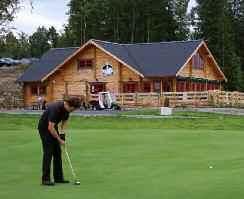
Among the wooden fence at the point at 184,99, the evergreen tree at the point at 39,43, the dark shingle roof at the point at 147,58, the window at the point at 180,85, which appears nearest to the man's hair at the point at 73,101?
the wooden fence at the point at 184,99

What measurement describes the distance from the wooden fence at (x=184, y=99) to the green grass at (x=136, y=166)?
94.2 feet

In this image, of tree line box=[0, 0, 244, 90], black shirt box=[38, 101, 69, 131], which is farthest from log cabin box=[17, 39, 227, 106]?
black shirt box=[38, 101, 69, 131]

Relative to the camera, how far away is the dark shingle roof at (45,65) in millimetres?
65188

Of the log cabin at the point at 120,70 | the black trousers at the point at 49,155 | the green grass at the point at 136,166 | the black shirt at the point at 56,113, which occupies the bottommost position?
the green grass at the point at 136,166

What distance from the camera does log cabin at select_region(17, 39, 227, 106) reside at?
60.1 m

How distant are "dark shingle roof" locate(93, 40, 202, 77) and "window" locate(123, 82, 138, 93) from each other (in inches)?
66.1

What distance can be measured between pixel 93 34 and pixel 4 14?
6425cm

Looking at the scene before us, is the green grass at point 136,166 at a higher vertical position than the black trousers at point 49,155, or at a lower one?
lower

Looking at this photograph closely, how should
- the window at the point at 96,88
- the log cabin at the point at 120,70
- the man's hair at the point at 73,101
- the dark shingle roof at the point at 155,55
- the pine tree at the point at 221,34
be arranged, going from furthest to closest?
the pine tree at the point at 221,34, the window at the point at 96,88, the log cabin at the point at 120,70, the dark shingle roof at the point at 155,55, the man's hair at the point at 73,101

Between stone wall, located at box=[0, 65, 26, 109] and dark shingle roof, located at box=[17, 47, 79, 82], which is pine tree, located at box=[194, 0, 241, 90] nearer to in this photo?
stone wall, located at box=[0, 65, 26, 109]

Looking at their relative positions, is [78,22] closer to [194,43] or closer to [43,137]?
[194,43]

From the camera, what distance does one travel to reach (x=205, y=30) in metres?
92.1

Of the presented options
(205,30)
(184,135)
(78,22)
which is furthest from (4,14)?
(78,22)

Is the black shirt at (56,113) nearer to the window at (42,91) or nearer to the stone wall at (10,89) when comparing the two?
the stone wall at (10,89)
